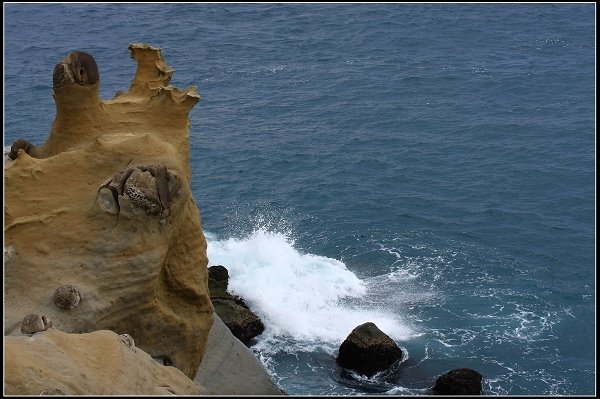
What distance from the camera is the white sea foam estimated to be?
3809 cm

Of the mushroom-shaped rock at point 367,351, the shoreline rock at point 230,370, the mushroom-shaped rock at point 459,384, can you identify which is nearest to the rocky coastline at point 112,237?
the shoreline rock at point 230,370

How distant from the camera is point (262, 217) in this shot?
47.9 metres

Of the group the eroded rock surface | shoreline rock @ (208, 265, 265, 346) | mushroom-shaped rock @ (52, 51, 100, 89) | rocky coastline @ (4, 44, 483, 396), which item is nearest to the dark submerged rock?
shoreline rock @ (208, 265, 265, 346)

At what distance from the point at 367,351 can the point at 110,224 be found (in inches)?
686

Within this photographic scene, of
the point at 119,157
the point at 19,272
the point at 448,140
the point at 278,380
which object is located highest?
the point at 119,157

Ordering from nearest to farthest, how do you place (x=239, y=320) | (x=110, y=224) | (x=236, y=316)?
(x=110, y=224) → (x=239, y=320) → (x=236, y=316)

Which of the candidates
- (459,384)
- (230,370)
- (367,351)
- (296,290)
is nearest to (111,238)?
(230,370)

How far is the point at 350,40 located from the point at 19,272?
186 ft

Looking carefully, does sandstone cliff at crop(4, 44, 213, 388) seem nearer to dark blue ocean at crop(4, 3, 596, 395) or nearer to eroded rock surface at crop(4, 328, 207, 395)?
eroded rock surface at crop(4, 328, 207, 395)

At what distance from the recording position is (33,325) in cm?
1569

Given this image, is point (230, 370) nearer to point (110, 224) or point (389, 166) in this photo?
point (110, 224)

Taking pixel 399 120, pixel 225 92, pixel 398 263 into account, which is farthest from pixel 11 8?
pixel 398 263

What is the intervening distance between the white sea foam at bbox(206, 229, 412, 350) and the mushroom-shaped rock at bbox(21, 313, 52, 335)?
71.8ft

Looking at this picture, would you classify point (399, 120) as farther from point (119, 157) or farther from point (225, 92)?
point (119, 157)
